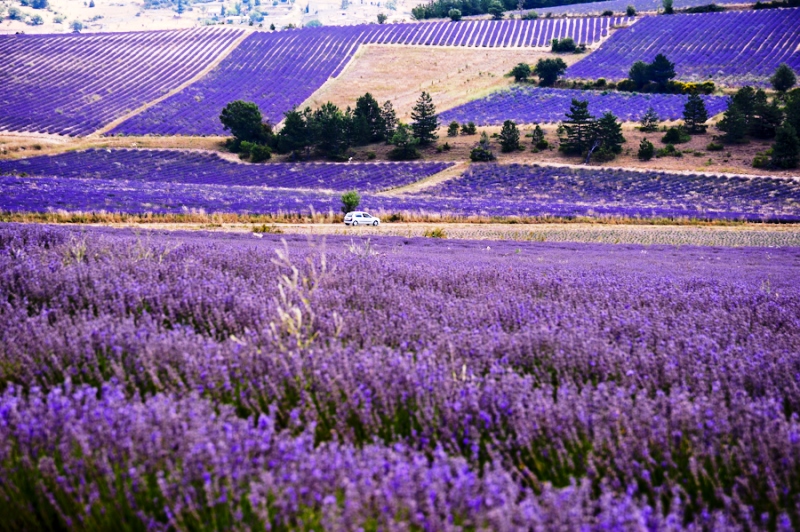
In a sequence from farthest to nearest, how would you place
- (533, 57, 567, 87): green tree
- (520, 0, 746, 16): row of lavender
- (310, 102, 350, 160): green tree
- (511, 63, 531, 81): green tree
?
(520, 0, 746, 16): row of lavender → (511, 63, 531, 81): green tree → (533, 57, 567, 87): green tree → (310, 102, 350, 160): green tree

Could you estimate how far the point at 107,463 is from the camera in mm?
2195

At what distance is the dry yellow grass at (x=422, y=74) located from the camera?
6669cm

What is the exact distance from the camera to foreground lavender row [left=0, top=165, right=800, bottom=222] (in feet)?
81.6

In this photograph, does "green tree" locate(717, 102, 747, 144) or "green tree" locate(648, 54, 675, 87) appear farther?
"green tree" locate(648, 54, 675, 87)

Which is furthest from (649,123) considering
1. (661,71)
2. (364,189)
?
(364,189)

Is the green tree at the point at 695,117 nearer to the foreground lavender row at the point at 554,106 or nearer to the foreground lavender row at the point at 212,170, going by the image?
the foreground lavender row at the point at 554,106

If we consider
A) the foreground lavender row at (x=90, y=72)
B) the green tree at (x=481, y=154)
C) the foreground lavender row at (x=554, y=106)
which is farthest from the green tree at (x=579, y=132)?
the foreground lavender row at (x=90, y=72)

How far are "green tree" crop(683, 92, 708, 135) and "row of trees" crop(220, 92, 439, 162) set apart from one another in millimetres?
20181

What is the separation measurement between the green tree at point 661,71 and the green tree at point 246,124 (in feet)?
129

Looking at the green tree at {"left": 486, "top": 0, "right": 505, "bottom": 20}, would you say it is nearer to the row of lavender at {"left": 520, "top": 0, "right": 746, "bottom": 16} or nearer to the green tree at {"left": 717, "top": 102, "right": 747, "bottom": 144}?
the row of lavender at {"left": 520, "top": 0, "right": 746, "bottom": 16}

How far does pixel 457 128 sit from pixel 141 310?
51.6 meters

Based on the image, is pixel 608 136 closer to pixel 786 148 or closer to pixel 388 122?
pixel 786 148

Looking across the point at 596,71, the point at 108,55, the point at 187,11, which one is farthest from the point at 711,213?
the point at 187,11

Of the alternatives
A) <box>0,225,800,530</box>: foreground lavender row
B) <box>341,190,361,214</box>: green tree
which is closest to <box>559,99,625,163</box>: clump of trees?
<box>341,190,361,214</box>: green tree
